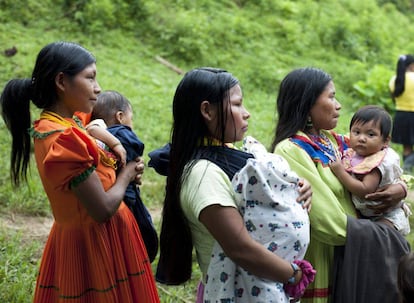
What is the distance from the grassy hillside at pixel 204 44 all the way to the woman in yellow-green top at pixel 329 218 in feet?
8.60

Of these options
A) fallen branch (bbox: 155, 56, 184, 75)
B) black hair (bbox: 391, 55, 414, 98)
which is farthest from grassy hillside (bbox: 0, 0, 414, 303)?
black hair (bbox: 391, 55, 414, 98)

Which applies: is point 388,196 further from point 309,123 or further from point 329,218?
point 309,123

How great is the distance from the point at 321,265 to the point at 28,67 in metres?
5.47

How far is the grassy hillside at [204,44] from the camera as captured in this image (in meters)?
7.30

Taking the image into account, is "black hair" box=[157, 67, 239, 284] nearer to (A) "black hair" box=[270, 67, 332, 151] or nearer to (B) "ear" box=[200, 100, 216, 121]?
(B) "ear" box=[200, 100, 216, 121]

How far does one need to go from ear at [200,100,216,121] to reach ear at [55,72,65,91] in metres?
0.56

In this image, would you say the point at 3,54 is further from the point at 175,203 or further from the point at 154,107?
the point at 175,203

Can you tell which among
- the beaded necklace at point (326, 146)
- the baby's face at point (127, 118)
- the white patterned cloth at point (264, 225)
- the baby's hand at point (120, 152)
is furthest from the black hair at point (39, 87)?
the beaded necklace at point (326, 146)

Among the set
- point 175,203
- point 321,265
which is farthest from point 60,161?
point 321,265

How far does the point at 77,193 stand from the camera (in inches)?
84.4

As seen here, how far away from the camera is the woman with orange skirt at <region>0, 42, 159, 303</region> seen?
2.14m

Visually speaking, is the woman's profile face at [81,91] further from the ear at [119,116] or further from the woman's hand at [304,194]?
the woman's hand at [304,194]

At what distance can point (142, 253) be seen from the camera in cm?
249

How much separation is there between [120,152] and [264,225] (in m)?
0.71
